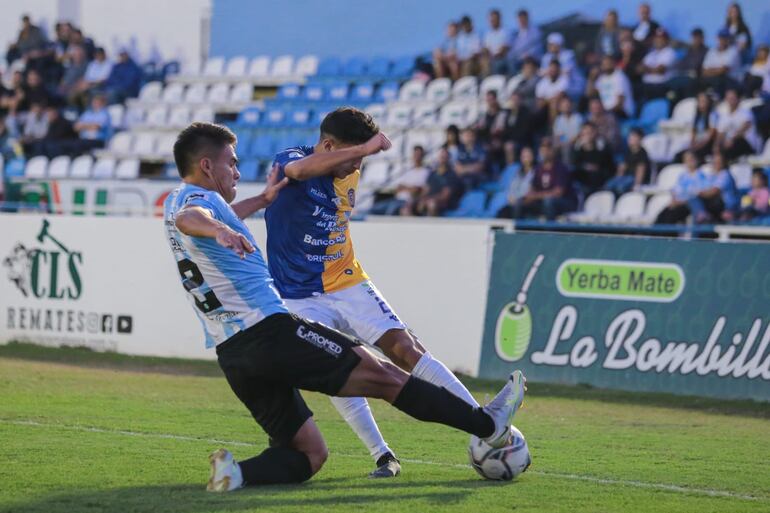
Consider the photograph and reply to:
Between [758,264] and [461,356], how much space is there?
3.51m

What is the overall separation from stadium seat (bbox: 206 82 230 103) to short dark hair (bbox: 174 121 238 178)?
1964cm

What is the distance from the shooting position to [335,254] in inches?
324

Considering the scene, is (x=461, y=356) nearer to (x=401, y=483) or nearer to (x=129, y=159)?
(x=401, y=483)

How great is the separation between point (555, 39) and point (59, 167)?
9661 millimetres

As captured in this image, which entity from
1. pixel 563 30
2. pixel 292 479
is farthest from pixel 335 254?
pixel 563 30

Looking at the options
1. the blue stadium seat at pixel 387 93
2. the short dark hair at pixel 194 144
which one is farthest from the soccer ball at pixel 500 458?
the blue stadium seat at pixel 387 93

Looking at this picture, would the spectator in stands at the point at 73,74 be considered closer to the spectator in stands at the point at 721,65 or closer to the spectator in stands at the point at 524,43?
the spectator in stands at the point at 524,43

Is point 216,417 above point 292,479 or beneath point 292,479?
beneath

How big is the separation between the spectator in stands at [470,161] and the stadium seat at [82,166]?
7.98 meters

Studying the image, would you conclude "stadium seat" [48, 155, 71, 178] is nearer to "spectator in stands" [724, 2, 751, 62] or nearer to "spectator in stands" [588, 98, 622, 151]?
"spectator in stands" [588, 98, 622, 151]

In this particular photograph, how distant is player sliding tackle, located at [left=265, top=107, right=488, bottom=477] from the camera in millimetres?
7828

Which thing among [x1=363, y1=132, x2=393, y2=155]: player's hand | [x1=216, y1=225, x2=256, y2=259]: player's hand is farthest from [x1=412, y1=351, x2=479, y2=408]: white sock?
[x1=216, y1=225, x2=256, y2=259]: player's hand

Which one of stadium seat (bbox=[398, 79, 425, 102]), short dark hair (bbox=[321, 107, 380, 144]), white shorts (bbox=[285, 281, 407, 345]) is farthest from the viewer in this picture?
stadium seat (bbox=[398, 79, 425, 102])

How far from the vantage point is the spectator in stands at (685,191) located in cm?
1650
